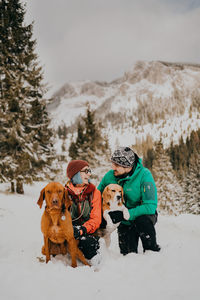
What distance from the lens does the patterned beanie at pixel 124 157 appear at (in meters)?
3.75

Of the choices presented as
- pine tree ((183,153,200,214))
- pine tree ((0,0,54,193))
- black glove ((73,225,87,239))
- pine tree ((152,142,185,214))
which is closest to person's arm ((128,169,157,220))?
black glove ((73,225,87,239))

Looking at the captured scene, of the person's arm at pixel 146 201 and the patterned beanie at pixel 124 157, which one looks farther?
the patterned beanie at pixel 124 157

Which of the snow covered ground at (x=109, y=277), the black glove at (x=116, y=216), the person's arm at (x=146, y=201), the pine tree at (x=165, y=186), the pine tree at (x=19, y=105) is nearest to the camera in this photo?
the snow covered ground at (x=109, y=277)

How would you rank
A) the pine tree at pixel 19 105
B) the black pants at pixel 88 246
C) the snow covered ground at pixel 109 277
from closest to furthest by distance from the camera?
the snow covered ground at pixel 109 277 < the black pants at pixel 88 246 < the pine tree at pixel 19 105

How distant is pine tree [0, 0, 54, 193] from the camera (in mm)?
11586

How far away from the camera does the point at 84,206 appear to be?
3406 millimetres

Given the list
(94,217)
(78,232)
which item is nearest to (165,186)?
(94,217)

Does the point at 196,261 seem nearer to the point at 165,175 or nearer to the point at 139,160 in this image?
the point at 139,160

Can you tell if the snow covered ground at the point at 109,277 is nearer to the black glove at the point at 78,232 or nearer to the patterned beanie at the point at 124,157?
the black glove at the point at 78,232

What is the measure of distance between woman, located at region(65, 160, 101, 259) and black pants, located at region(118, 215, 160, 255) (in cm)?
71

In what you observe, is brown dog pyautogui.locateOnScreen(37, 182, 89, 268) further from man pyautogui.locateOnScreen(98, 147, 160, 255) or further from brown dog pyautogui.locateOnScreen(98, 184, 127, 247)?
man pyautogui.locateOnScreen(98, 147, 160, 255)

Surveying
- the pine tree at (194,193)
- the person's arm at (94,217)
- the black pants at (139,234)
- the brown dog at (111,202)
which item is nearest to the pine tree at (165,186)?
the pine tree at (194,193)

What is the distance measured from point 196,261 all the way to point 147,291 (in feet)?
4.44

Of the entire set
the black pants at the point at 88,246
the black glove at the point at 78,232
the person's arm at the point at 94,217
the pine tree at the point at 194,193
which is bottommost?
the pine tree at the point at 194,193
